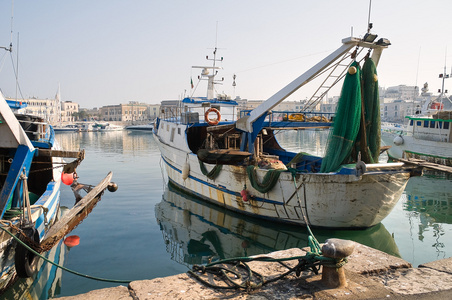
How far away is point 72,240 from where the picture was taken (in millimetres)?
10062

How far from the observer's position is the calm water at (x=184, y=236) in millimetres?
8500

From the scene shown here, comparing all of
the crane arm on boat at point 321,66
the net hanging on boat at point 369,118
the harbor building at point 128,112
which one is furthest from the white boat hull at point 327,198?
the harbor building at point 128,112

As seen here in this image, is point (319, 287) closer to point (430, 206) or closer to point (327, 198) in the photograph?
point (327, 198)

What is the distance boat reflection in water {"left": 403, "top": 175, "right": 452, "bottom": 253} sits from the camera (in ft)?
36.6

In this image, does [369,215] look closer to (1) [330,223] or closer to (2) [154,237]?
(1) [330,223]

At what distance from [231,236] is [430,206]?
9.74m

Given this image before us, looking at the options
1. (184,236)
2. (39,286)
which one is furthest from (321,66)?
(39,286)

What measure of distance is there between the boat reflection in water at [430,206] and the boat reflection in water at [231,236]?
4.72 ft

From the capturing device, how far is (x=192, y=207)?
14.3m

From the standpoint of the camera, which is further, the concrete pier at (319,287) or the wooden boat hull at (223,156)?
the wooden boat hull at (223,156)

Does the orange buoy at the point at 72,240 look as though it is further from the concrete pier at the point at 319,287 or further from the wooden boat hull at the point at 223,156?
the concrete pier at the point at 319,287

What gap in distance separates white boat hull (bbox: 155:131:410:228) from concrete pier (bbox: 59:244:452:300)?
185 inches

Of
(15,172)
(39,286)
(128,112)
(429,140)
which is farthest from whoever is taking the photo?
(128,112)

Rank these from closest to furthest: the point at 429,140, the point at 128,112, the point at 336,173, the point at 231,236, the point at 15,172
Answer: the point at 15,172 < the point at 336,173 < the point at 231,236 < the point at 429,140 < the point at 128,112
